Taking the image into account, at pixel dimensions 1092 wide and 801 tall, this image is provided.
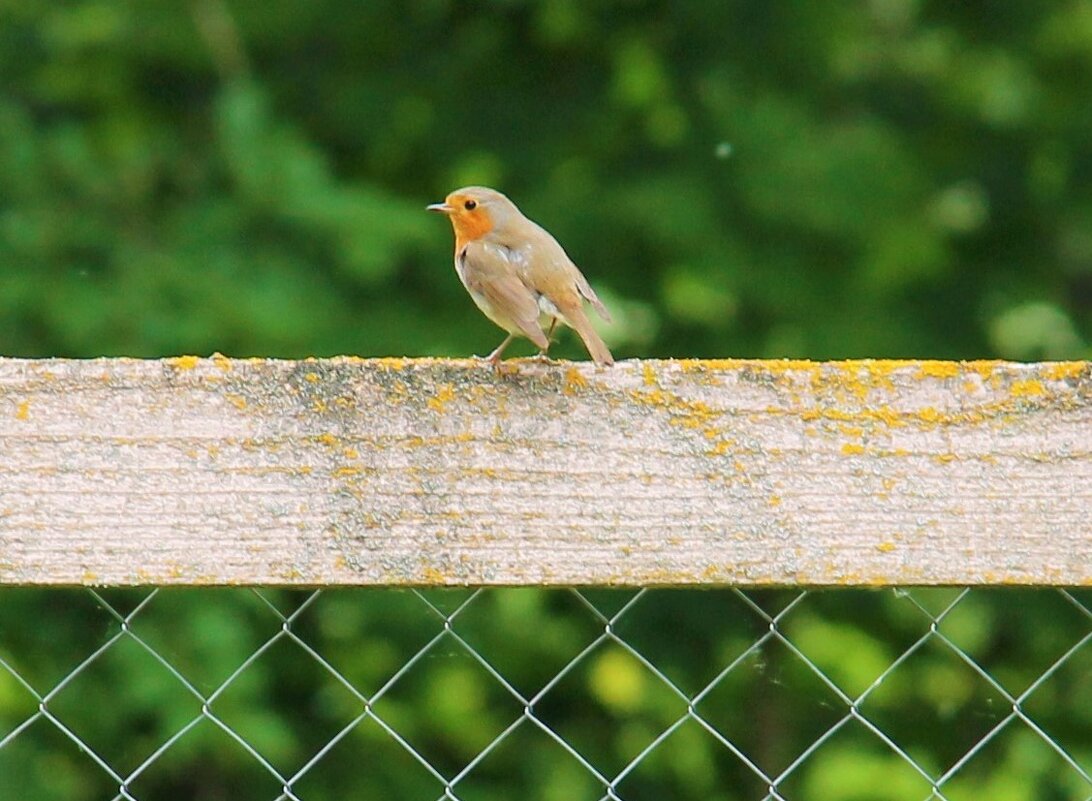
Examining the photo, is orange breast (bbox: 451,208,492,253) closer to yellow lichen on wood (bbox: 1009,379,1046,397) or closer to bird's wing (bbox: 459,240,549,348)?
bird's wing (bbox: 459,240,549,348)

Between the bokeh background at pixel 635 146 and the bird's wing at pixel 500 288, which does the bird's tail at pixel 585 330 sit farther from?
the bokeh background at pixel 635 146

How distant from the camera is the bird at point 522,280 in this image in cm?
274

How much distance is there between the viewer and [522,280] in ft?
9.64

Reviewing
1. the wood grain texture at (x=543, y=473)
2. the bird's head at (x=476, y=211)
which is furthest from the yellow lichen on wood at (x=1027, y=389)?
the bird's head at (x=476, y=211)

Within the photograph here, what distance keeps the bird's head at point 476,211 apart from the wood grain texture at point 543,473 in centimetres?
164

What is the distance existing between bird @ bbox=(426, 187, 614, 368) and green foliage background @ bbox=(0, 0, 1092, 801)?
1.95 m

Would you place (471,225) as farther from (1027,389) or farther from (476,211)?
Result: (1027,389)

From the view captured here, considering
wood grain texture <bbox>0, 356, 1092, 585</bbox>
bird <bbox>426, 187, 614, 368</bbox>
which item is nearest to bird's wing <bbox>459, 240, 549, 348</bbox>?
bird <bbox>426, 187, 614, 368</bbox>

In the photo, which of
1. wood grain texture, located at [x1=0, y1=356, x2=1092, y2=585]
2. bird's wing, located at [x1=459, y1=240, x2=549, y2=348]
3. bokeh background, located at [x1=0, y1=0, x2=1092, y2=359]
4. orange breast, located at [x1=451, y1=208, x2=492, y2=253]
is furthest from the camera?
bokeh background, located at [x1=0, y1=0, x2=1092, y2=359]

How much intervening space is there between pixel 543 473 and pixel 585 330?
115 cm

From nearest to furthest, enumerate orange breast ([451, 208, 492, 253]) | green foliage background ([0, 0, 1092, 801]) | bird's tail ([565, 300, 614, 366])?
bird's tail ([565, 300, 614, 366]), orange breast ([451, 208, 492, 253]), green foliage background ([0, 0, 1092, 801])

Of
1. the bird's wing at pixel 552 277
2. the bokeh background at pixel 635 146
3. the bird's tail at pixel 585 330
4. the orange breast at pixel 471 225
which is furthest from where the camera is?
the bokeh background at pixel 635 146

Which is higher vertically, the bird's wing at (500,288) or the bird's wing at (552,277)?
the bird's wing at (500,288)

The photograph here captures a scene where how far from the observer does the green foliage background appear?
5.12 meters
